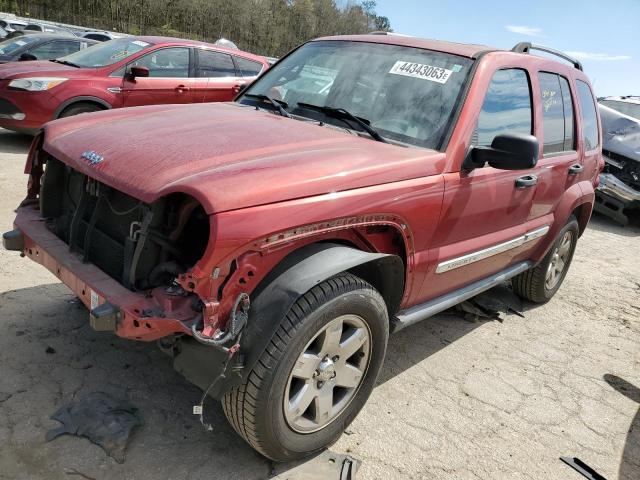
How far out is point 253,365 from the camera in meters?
2.14

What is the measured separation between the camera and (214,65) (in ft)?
27.8

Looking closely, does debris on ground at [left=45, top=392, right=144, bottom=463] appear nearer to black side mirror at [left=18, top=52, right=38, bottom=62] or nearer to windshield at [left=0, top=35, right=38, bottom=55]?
black side mirror at [left=18, top=52, right=38, bottom=62]

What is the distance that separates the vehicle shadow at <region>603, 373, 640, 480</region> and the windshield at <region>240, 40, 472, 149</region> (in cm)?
202

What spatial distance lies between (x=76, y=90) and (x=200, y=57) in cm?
193

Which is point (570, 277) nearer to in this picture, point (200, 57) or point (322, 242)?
point (322, 242)

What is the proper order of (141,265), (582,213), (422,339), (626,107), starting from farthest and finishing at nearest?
(626,107) < (582,213) < (422,339) < (141,265)

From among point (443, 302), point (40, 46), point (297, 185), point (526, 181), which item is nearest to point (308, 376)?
point (297, 185)

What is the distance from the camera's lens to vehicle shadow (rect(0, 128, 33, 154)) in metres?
7.75

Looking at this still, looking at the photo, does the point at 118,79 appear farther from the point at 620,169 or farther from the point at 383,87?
the point at 620,169

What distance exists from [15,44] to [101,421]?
9.55 meters

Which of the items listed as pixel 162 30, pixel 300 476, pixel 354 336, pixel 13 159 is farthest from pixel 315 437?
pixel 162 30

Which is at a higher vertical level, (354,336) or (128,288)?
(128,288)

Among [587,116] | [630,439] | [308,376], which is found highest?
[587,116]

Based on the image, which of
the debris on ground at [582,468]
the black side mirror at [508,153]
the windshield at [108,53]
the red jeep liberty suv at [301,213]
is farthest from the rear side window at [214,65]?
the debris on ground at [582,468]
